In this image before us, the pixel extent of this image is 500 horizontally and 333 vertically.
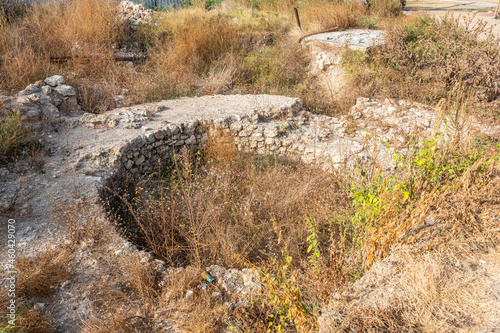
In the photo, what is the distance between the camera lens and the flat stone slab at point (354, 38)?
25.3 feet

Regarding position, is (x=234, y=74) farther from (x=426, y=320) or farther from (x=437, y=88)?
(x=426, y=320)

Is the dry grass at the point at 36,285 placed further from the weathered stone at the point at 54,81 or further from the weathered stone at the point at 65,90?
the weathered stone at the point at 54,81

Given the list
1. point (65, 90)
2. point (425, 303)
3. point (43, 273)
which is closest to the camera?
point (425, 303)

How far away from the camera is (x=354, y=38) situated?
323 inches

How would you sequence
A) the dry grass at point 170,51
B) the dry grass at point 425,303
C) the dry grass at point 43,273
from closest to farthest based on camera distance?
the dry grass at point 425,303 < the dry grass at point 43,273 < the dry grass at point 170,51

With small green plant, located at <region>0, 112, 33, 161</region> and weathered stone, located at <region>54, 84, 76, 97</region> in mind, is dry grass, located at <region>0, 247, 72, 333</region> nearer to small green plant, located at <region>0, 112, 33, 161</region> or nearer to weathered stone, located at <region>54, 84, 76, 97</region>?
small green plant, located at <region>0, 112, 33, 161</region>

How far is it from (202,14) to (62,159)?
6.98 m

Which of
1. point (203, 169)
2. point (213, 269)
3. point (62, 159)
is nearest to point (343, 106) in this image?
point (203, 169)

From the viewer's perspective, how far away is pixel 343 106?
21.8ft

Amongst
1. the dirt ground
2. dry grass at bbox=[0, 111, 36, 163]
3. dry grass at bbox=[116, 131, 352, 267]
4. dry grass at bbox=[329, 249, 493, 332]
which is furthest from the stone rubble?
the dirt ground

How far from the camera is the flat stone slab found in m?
7.71

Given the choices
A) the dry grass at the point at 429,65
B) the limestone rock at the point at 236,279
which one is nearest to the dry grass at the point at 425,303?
the limestone rock at the point at 236,279

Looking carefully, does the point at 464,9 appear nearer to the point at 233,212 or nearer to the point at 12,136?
the point at 233,212

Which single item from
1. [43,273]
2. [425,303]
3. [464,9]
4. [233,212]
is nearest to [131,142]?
[233,212]
